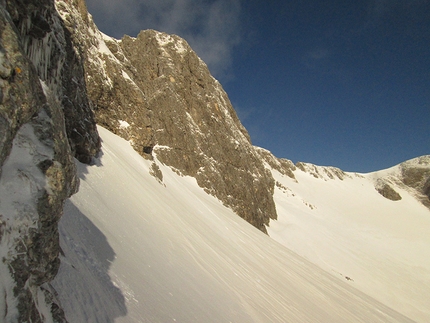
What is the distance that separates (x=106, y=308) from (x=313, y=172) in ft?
239

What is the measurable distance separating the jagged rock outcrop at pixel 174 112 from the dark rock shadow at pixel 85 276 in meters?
12.8

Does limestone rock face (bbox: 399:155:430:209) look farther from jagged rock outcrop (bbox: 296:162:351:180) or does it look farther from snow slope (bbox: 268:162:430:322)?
jagged rock outcrop (bbox: 296:162:351:180)

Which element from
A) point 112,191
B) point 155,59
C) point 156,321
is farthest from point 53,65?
point 155,59

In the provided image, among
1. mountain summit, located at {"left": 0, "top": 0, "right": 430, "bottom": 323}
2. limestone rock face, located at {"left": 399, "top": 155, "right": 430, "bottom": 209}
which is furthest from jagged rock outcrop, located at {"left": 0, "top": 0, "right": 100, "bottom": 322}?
limestone rock face, located at {"left": 399, "top": 155, "right": 430, "bottom": 209}

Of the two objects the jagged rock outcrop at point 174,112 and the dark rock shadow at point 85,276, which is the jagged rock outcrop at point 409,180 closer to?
the jagged rock outcrop at point 174,112

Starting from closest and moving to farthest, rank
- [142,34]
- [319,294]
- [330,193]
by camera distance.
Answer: [319,294] → [142,34] → [330,193]

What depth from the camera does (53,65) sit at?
6.53m

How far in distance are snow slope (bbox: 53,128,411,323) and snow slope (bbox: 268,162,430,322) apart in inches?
586

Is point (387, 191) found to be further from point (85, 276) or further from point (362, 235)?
point (85, 276)

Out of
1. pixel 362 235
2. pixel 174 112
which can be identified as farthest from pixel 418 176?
pixel 174 112

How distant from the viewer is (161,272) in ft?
18.7

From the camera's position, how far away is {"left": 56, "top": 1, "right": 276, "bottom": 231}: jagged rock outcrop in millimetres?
17609

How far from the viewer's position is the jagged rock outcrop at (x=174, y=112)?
57.8 feet

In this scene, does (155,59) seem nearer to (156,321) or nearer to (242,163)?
(242,163)
